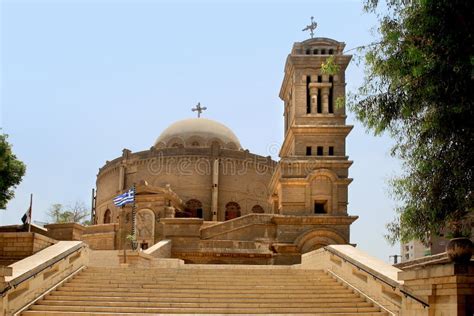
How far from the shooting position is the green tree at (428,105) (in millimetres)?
11367

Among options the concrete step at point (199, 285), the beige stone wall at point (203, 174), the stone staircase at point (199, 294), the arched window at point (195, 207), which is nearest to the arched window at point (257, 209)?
the beige stone wall at point (203, 174)

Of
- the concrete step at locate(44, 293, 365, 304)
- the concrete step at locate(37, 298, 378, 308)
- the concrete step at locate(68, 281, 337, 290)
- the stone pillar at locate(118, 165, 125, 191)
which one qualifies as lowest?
the concrete step at locate(37, 298, 378, 308)

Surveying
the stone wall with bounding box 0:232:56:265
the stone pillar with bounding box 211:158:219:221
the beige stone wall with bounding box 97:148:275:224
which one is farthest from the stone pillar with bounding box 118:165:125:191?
the stone wall with bounding box 0:232:56:265

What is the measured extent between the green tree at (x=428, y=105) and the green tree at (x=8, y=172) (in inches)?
700

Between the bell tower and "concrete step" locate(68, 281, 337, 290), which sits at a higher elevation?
the bell tower

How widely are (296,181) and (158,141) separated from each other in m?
23.2

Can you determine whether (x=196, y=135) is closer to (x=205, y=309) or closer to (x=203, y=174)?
(x=203, y=174)

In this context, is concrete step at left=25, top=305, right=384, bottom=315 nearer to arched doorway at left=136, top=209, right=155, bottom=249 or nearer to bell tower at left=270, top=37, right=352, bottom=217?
bell tower at left=270, top=37, right=352, bottom=217

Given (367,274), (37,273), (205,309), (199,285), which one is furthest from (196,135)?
(205,309)

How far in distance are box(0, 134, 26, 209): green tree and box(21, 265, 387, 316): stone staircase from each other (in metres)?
8.82

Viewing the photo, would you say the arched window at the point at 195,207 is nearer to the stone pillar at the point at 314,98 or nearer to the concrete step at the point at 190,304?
the stone pillar at the point at 314,98

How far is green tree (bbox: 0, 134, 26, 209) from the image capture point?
86.0 feet

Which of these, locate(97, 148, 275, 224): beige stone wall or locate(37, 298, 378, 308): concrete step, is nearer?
locate(37, 298, 378, 308): concrete step

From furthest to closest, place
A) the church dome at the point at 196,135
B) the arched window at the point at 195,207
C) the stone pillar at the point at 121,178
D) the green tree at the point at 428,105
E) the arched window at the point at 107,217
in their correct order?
1. the church dome at the point at 196,135
2. the arched window at the point at 107,217
3. the stone pillar at the point at 121,178
4. the arched window at the point at 195,207
5. the green tree at the point at 428,105
